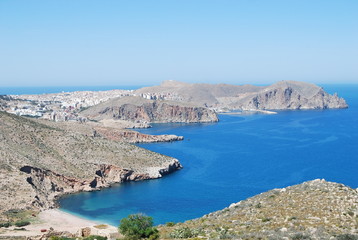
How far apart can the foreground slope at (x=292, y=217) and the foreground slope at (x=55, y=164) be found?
2920cm

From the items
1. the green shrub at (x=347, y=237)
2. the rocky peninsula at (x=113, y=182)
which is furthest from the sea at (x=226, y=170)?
the green shrub at (x=347, y=237)

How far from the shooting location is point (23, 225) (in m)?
44.3

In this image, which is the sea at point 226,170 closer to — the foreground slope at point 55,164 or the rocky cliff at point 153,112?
the foreground slope at point 55,164

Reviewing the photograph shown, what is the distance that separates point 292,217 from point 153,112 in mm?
151748

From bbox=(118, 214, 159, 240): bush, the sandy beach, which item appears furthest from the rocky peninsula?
the sandy beach

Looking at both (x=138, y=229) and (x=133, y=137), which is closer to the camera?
(x=138, y=229)

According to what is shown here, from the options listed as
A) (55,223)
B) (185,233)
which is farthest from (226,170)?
(185,233)

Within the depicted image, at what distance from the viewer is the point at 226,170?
257ft

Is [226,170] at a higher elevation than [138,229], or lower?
lower

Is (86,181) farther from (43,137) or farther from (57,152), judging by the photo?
(43,137)

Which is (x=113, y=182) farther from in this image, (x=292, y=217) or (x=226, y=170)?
(x=292, y=217)

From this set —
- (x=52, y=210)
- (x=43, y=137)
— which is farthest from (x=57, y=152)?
(x=52, y=210)

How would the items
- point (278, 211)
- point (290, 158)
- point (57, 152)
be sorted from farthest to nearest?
point (290, 158)
point (57, 152)
point (278, 211)

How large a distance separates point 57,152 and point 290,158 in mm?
44719
